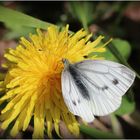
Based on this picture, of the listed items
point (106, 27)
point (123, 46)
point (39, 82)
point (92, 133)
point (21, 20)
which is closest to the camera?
point (39, 82)

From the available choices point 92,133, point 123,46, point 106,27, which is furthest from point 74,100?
point 106,27

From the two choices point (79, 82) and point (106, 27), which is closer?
point (79, 82)

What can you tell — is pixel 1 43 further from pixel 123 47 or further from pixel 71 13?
pixel 123 47

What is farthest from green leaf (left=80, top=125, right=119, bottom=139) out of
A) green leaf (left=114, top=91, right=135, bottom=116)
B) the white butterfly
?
the white butterfly

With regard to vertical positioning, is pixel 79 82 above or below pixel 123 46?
below

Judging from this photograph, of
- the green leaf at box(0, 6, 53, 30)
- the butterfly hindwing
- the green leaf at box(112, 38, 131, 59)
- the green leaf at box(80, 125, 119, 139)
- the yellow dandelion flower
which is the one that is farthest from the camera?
the green leaf at box(112, 38, 131, 59)

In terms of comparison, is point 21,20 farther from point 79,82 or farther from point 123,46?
point 123,46

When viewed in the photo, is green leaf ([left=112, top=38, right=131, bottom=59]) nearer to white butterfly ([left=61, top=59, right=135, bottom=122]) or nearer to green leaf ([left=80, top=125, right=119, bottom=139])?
green leaf ([left=80, top=125, right=119, bottom=139])

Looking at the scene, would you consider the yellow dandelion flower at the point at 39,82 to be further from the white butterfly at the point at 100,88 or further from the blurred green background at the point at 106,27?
the blurred green background at the point at 106,27
